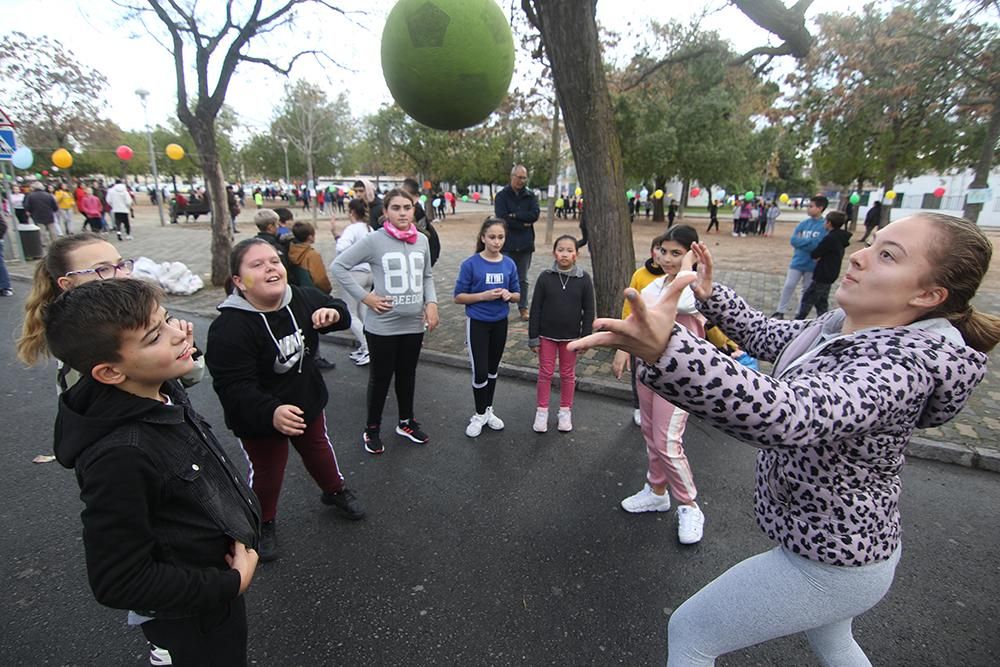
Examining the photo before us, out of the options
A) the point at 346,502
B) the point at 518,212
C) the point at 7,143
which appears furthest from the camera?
the point at 7,143

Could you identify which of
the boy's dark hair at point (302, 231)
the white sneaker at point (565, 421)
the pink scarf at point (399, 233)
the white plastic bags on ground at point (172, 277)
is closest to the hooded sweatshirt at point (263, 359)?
the pink scarf at point (399, 233)

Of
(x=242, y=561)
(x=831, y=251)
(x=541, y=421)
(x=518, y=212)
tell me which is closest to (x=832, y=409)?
(x=242, y=561)

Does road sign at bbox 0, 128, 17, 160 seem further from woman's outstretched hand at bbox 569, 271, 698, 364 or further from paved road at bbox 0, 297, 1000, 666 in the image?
woman's outstretched hand at bbox 569, 271, 698, 364

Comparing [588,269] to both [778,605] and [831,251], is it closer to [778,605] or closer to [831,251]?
[831,251]

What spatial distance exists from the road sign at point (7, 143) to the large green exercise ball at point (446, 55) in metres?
13.1

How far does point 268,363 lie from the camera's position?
2.56 m

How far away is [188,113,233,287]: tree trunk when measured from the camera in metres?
9.44

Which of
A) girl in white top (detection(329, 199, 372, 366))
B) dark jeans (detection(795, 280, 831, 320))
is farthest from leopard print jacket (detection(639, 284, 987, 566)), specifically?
dark jeans (detection(795, 280, 831, 320))

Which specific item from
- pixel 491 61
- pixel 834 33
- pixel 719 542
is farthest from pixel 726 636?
pixel 834 33

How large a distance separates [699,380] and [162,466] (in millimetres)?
1455

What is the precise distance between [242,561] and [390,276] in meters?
2.44

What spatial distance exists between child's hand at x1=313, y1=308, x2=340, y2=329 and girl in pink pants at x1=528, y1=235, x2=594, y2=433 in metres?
1.95

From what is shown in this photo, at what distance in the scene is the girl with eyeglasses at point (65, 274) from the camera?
86.0 inches

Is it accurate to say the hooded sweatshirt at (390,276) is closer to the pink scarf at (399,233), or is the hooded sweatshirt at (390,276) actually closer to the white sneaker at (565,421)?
the pink scarf at (399,233)
